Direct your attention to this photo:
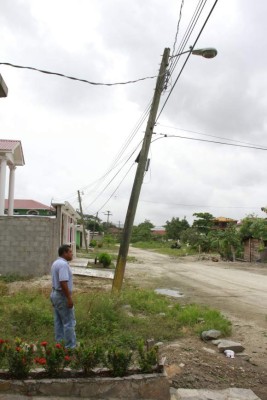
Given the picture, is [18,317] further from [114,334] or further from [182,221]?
[182,221]

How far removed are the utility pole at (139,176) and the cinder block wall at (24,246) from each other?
5712mm

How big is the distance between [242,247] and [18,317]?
1340 inches

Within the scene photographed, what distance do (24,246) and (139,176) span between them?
6681 mm

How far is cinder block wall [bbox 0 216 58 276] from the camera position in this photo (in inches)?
631

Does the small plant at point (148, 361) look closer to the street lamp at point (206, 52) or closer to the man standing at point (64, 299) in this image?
the man standing at point (64, 299)

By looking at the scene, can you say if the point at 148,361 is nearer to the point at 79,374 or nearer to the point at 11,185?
the point at 79,374

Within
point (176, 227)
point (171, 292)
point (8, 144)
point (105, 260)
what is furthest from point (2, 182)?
point (176, 227)

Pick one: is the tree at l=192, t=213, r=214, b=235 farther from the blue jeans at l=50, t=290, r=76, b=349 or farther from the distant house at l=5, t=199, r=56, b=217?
the blue jeans at l=50, t=290, r=76, b=349

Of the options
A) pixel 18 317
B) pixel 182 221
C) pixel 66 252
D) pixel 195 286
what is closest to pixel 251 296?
pixel 195 286

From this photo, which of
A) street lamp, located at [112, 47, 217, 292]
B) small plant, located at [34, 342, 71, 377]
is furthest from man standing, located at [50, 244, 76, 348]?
street lamp, located at [112, 47, 217, 292]

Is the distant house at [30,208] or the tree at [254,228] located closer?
the tree at [254,228]

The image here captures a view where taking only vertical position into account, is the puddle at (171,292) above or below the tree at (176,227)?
below

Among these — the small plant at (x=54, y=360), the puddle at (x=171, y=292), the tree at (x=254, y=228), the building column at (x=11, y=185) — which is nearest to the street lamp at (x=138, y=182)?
the puddle at (x=171, y=292)

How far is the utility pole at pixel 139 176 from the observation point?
36.6ft
